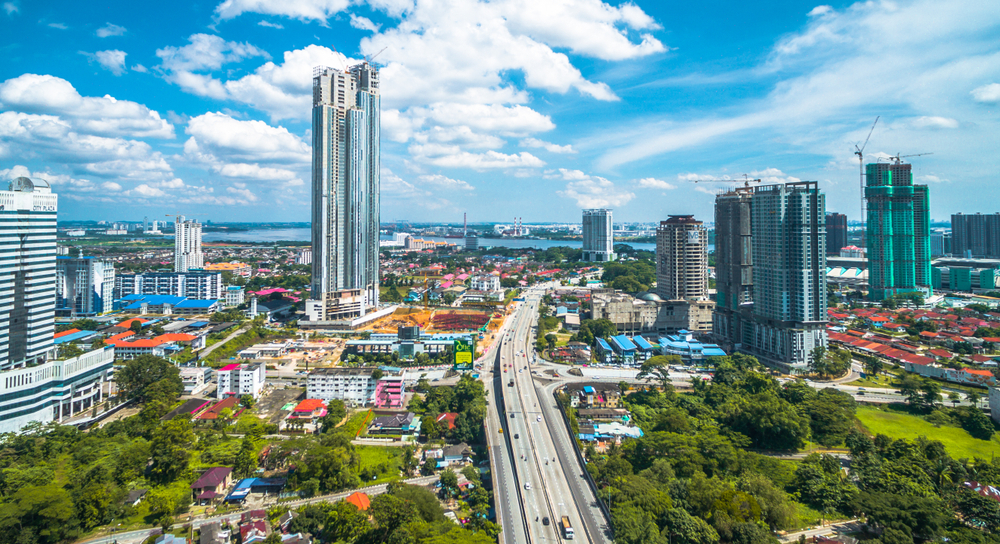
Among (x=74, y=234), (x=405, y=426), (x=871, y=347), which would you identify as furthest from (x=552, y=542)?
(x=74, y=234)

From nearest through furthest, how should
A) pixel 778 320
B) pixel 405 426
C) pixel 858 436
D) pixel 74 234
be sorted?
pixel 858 436 < pixel 405 426 < pixel 778 320 < pixel 74 234

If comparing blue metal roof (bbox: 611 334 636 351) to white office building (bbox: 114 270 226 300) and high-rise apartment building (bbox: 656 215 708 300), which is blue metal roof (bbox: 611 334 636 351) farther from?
white office building (bbox: 114 270 226 300)

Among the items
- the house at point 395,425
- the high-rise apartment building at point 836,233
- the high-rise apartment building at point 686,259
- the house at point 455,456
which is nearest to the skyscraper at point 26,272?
the house at point 395,425

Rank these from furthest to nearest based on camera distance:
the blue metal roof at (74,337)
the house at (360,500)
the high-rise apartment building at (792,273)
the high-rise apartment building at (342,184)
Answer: the high-rise apartment building at (342,184) → the blue metal roof at (74,337) → the high-rise apartment building at (792,273) → the house at (360,500)

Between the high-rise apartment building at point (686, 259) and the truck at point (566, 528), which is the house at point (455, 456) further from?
the high-rise apartment building at point (686, 259)

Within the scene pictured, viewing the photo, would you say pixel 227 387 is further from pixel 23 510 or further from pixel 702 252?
pixel 702 252

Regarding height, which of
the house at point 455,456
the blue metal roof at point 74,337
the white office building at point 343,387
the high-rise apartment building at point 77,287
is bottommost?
the house at point 455,456
